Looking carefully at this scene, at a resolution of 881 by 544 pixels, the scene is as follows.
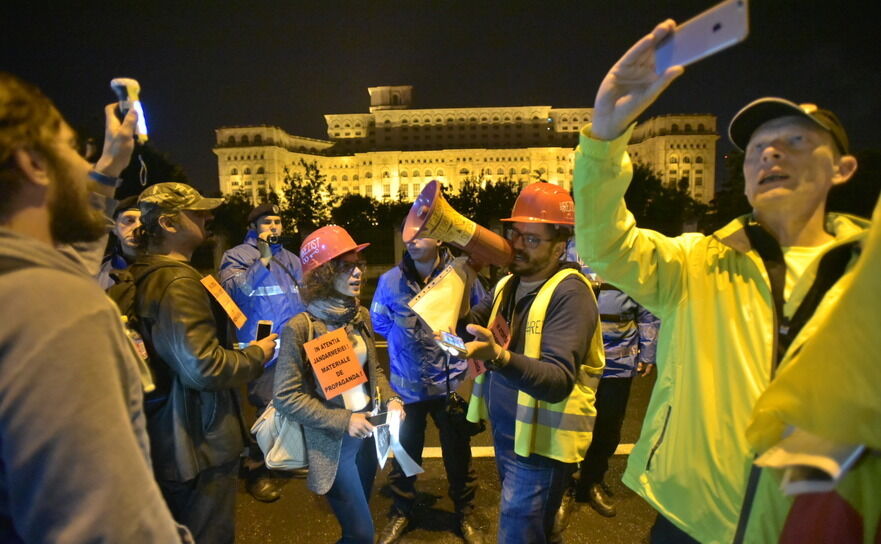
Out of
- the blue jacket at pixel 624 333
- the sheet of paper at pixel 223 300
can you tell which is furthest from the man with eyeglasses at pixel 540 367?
the sheet of paper at pixel 223 300

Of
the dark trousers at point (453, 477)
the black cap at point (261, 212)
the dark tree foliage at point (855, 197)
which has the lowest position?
the dark trousers at point (453, 477)

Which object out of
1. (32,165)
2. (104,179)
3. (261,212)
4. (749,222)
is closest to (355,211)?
(261,212)

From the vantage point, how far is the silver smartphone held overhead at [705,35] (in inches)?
40.1

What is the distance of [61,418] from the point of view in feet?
2.78

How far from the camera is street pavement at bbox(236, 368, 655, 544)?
131 inches

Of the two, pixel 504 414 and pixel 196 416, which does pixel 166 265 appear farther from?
pixel 504 414

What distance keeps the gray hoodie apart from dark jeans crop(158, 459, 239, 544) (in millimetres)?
1613

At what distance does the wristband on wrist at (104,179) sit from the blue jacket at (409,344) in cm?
212

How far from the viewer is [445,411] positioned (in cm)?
354

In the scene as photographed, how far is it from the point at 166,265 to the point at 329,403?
1175 millimetres

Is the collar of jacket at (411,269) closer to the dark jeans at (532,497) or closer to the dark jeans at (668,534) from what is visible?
the dark jeans at (532,497)

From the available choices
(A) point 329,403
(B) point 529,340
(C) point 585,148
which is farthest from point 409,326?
(C) point 585,148

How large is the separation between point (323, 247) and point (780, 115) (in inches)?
92.7

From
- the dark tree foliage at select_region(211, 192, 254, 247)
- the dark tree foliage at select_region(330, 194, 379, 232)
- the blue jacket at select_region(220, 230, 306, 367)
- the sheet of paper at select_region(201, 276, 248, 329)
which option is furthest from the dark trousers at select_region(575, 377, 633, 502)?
the dark tree foliage at select_region(330, 194, 379, 232)
